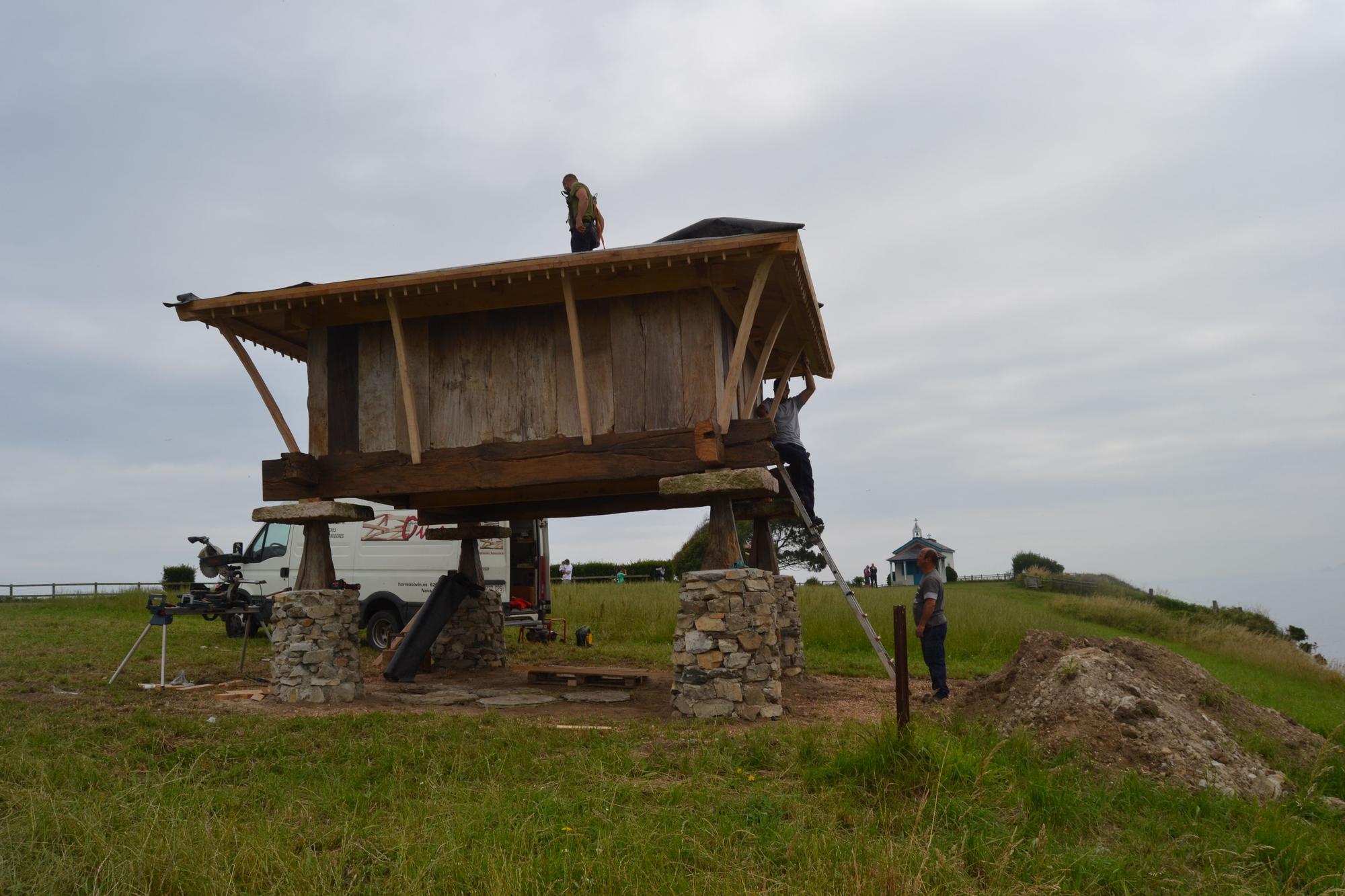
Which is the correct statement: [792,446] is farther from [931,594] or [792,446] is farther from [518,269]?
[518,269]

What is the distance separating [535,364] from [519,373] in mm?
224

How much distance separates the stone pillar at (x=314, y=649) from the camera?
10.8 m

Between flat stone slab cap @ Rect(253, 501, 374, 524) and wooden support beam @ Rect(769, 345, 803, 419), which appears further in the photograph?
wooden support beam @ Rect(769, 345, 803, 419)

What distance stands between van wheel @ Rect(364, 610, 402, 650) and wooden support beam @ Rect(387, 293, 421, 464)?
7676 millimetres

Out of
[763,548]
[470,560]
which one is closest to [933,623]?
Answer: [763,548]

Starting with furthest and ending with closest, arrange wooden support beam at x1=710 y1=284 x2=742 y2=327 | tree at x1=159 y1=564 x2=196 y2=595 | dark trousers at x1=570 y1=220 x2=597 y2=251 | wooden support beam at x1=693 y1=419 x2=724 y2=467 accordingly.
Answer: tree at x1=159 y1=564 x2=196 y2=595, dark trousers at x1=570 y1=220 x2=597 y2=251, wooden support beam at x1=710 y1=284 x2=742 y2=327, wooden support beam at x1=693 y1=419 x2=724 y2=467

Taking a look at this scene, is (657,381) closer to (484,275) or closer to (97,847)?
(484,275)

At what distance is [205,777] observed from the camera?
6715 mm

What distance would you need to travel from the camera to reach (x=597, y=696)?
11508 mm

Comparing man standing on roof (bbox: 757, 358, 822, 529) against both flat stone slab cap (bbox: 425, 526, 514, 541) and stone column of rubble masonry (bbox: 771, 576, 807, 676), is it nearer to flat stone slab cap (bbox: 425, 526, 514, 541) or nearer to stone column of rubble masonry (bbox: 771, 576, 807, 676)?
stone column of rubble masonry (bbox: 771, 576, 807, 676)

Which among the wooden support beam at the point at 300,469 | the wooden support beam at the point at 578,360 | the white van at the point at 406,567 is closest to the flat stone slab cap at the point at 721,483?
the wooden support beam at the point at 578,360

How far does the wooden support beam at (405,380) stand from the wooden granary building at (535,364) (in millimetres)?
23

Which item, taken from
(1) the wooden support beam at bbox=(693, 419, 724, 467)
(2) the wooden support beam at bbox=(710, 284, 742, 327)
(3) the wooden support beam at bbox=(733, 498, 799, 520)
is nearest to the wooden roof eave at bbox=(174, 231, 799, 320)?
(2) the wooden support beam at bbox=(710, 284, 742, 327)

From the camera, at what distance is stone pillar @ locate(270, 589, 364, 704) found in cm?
1077
